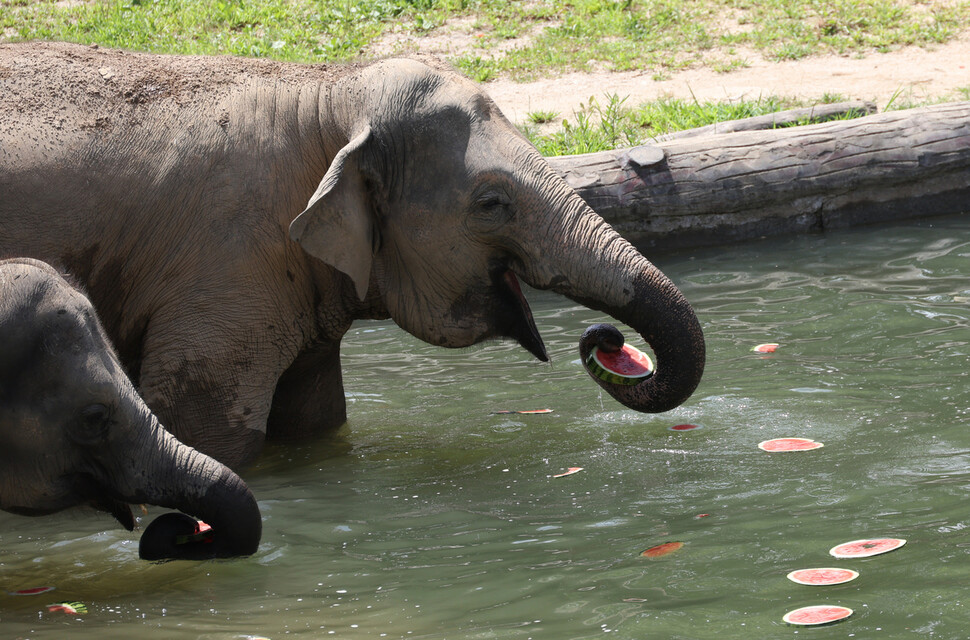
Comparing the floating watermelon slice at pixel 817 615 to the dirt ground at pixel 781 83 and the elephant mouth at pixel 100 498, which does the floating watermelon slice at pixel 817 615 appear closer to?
the elephant mouth at pixel 100 498

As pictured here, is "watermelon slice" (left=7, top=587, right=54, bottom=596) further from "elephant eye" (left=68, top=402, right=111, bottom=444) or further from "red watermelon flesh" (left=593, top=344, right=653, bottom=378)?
"red watermelon flesh" (left=593, top=344, right=653, bottom=378)

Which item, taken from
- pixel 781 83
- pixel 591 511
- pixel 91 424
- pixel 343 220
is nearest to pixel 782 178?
pixel 781 83

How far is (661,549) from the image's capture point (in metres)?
3.79

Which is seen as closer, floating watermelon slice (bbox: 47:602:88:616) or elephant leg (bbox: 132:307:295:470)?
floating watermelon slice (bbox: 47:602:88:616)

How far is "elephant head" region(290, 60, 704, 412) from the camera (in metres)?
4.68

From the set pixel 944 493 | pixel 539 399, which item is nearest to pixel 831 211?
pixel 539 399

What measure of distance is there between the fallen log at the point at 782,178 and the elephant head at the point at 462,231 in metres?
3.64

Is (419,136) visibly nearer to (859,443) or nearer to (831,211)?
(859,443)

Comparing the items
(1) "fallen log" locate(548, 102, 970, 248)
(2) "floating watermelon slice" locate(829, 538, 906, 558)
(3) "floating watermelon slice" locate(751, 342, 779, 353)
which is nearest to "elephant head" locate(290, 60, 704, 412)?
(2) "floating watermelon slice" locate(829, 538, 906, 558)

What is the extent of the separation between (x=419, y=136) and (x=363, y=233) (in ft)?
1.40

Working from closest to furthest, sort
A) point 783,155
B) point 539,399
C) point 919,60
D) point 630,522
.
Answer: point 630,522
point 539,399
point 783,155
point 919,60

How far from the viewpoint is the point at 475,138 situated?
4.89 m

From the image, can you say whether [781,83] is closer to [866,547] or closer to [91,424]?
[866,547]

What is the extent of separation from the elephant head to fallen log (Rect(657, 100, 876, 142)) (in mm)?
5056
